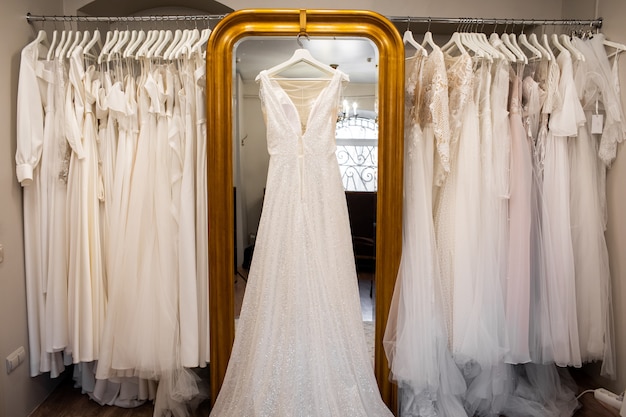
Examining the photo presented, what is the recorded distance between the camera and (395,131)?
6.64 feet

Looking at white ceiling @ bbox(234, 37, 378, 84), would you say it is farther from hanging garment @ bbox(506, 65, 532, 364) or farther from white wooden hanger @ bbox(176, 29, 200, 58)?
hanging garment @ bbox(506, 65, 532, 364)

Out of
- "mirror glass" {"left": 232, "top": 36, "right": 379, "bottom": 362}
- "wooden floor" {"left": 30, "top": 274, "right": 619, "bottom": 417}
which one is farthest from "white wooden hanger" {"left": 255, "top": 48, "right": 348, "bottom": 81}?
"wooden floor" {"left": 30, "top": 274, "right": 619, "bottom": 417}

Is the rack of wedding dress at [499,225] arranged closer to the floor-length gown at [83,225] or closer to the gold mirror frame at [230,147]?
the gold mirror frame at [230,147]

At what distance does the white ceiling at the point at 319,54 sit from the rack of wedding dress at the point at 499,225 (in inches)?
8.7

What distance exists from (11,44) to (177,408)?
1.88 metres

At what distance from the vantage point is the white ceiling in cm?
204

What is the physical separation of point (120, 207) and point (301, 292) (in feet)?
3.16

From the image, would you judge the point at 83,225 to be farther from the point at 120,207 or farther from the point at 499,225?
the point at 499,225

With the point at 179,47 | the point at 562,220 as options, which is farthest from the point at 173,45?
the point at 562,220

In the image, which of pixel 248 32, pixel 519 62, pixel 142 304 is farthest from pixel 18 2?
pixel 519 62

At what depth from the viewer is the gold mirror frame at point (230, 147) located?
200 centimetres

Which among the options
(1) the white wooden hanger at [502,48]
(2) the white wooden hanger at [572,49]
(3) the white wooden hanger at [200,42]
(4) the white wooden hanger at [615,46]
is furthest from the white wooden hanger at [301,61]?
(4) the white wooden hanger at [615,46]

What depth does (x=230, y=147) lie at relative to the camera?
2027 millimetres

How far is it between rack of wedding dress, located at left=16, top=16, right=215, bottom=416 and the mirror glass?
18 centimetres
